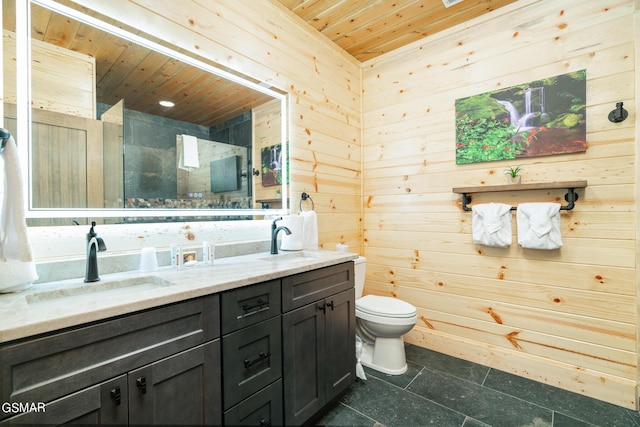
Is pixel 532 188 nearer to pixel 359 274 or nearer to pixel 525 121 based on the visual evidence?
pixel 525 121

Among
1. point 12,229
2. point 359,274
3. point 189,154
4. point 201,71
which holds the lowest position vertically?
point 359,274

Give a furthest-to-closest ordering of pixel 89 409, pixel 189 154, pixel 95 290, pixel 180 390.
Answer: pixel 189 154 < pixel 95 290 < pixel 180 390 < pixel 89 409

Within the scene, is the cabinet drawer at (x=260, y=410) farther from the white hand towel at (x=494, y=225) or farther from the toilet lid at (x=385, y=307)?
the white hand towel at (x=494, y=225)

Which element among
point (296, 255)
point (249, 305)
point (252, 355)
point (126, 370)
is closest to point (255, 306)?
point (249, 305)

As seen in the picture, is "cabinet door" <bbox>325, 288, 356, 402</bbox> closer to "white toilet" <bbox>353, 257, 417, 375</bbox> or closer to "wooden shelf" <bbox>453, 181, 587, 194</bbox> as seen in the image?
"white toilet" <bbox>353, 257, 417, 375</bbox>

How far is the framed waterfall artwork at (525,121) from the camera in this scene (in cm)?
189

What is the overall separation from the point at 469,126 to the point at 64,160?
247 centimetres

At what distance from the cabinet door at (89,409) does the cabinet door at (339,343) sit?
960 millimetres

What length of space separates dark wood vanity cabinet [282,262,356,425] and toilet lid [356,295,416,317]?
11.4 inches

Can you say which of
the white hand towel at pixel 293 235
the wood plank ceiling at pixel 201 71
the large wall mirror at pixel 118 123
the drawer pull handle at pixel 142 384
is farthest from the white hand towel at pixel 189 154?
the drawer pull handle at pixel 142 384

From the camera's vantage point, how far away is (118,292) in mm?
1208

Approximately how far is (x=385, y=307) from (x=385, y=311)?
0.07 m

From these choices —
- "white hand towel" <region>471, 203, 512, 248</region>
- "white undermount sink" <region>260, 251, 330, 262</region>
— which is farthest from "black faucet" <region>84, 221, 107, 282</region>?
"white hand towel" <region>471, 203, 512, 248</region>

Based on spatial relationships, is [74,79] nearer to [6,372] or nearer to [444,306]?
[6,372]
